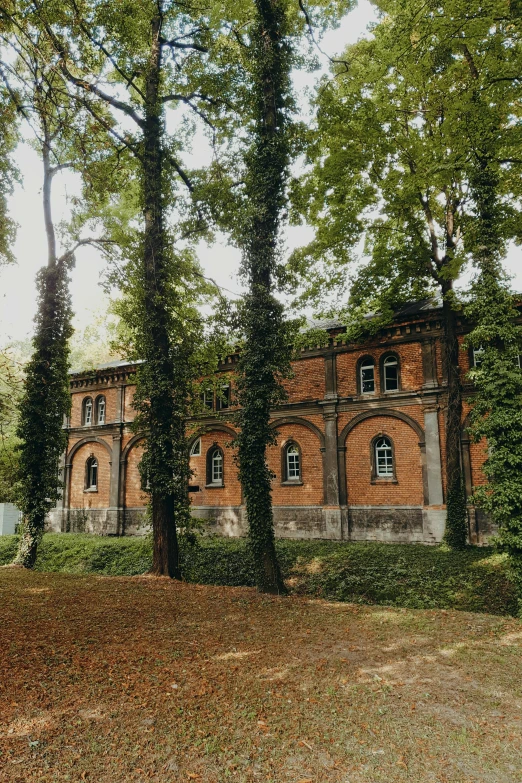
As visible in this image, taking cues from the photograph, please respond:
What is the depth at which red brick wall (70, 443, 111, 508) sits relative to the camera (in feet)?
84.8

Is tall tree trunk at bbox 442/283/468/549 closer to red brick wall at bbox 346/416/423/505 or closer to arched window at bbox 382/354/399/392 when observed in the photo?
red brick wall at bbox 346/416/423/505

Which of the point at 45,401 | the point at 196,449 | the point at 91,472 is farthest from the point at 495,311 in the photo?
the point at 91,472

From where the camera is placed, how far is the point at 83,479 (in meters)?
26.6

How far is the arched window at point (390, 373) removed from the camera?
64.2 ft

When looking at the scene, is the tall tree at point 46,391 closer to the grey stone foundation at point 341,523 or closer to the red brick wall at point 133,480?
the grey stone foundation at point 341,523

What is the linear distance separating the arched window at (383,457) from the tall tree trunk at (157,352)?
9.56 m

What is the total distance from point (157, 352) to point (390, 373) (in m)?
10.8

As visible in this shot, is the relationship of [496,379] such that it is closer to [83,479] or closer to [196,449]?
[196,449]

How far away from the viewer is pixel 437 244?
16.5m

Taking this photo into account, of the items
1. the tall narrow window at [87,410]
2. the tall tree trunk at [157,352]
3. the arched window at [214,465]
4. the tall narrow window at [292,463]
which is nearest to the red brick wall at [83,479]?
the tall narrow window at [87,410]

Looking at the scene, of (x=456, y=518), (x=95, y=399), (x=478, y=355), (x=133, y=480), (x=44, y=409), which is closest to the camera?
(x=478, y=355)

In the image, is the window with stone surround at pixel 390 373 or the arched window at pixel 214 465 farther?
the arched window at pixel 214 465

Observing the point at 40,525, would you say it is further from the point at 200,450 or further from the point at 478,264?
the point at 478,264

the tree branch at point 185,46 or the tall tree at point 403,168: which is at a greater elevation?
the tree branch at point 185,46
